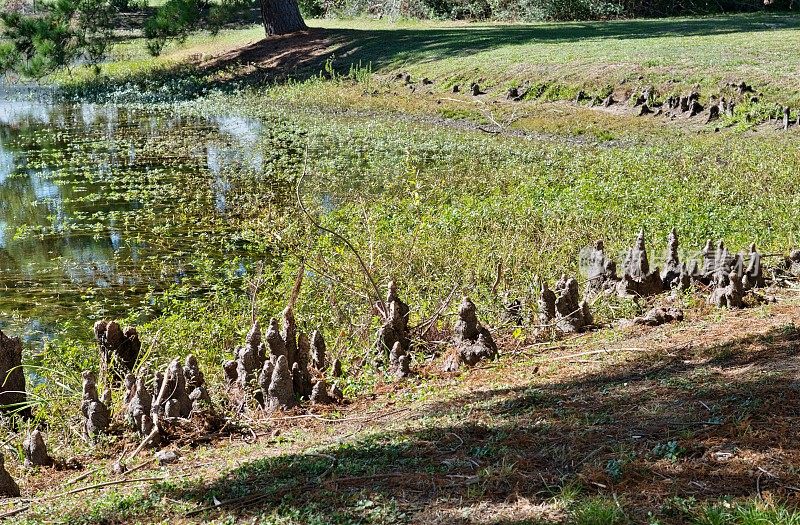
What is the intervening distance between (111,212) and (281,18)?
21.2m

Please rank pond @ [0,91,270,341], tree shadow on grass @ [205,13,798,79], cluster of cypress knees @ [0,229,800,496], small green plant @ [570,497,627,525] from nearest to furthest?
small green plant @ [570,497,627,525] → cluster of cypress knees @ [0,229,800,496] → pond @ [0,91,270,341] → tree shadow on grass @ [205,13,798,79]

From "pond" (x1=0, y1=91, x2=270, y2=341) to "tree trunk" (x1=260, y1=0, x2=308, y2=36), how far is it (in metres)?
10.8

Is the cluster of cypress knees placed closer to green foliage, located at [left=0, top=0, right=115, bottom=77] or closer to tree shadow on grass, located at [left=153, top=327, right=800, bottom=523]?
tree shadow on grass, located at [left=153, top=327, right=800, bottom=523]

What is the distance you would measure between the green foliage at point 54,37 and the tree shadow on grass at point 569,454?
27.2 m

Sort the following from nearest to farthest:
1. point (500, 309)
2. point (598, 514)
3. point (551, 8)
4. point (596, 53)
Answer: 1. point (598, 514)
2. point (500, 309)
3. point (596, 53)
4. point (551, 8)

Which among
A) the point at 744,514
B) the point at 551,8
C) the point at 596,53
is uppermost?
the point at 551,8

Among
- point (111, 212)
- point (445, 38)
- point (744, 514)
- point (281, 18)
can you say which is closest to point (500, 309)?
point (744, 514)

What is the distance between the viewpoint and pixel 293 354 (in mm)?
6445

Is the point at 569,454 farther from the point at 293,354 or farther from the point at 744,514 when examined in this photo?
the point at 293,354

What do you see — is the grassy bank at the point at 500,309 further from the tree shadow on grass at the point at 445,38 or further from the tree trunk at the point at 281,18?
the tree trunk at the point at 281,18

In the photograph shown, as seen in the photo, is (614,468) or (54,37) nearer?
(614,468)

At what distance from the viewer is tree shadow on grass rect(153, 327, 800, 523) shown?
407 centimetres

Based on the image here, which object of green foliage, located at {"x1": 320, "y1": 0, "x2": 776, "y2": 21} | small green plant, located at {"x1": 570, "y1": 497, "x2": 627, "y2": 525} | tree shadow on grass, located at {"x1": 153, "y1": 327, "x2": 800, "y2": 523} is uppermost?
green foliage, located at {"x1": 320, "y1": 0, "x2": 776, "y2": 21}

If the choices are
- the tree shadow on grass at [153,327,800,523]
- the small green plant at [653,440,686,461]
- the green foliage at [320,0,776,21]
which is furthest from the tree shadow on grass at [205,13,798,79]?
the small green plant at [653,440,686,461]
